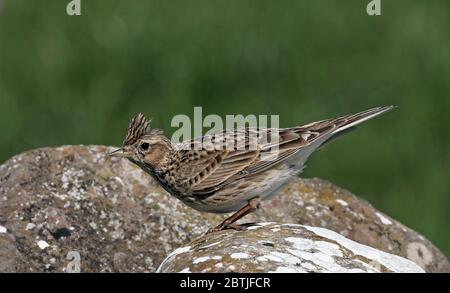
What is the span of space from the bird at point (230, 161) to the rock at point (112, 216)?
0.48 meters

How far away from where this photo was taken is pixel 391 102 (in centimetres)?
1647

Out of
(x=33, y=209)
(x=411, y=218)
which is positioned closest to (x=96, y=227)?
(x=33, y=209)

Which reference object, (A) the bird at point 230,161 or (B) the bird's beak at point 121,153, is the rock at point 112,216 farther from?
(B) the bird's beak at point 121,153

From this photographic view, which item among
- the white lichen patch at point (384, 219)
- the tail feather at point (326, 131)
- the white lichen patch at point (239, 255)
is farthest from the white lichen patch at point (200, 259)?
the white lichen patch at point (384, 219)

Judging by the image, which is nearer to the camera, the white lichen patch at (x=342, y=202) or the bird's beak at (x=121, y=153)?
the bird's beak at (x=121, y=153)

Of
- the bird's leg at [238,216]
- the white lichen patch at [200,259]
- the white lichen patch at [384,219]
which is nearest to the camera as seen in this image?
the white lichen patch at [200,259]

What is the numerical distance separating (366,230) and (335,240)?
166cm

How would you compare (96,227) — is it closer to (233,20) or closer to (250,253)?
(250,253)

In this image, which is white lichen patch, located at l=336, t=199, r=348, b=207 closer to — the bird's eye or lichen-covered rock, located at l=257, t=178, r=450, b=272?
lichen-covered rock, located at l=257, t=178, r=450, b=272

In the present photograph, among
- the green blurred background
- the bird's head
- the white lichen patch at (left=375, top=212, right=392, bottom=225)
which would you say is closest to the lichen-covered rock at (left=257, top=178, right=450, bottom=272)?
the white lichen patch at (left=375, top=212, right=392, bottom=225)

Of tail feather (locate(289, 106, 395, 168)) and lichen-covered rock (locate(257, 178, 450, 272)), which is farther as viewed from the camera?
lichen-covered rock (locate(257, 178, 450, 272))

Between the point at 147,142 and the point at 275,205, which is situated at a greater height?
the point at 147,142

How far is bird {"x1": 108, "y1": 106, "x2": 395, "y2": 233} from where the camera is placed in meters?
9.57

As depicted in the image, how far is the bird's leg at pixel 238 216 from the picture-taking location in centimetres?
925
